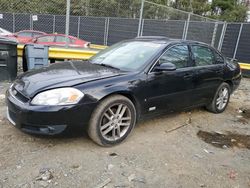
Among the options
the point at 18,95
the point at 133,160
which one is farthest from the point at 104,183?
the point at 18,95

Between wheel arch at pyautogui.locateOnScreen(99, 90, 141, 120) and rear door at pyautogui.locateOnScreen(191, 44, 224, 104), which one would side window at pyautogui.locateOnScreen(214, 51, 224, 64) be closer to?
rear door at pyautogui.locateOnScreen(191, 44, 224, 104)

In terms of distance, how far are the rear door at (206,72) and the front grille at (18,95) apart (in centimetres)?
302

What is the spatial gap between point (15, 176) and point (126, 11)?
997 cm

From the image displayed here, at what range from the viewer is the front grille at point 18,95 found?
358 centimetres

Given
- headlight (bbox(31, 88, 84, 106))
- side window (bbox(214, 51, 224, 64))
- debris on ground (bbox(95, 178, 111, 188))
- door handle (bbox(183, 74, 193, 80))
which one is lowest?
debris on ground (bbox(95, 178, 111, 188))

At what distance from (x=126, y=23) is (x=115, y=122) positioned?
12412 millimetres

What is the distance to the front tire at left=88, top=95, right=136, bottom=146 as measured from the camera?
3740 mm

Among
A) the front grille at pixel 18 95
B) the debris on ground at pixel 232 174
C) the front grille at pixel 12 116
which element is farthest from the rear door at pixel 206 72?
the front grille at pixel 12 116

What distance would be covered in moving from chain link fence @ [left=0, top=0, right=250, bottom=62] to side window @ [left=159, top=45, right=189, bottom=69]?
4673 mm

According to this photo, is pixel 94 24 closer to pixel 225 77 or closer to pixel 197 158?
pixel 225 77

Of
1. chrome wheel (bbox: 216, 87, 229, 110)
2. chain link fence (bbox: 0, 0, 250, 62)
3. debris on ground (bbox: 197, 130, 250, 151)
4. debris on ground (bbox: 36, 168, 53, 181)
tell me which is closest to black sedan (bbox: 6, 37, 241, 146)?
chrome wheel (bbox: 216, 87, 229, 110)

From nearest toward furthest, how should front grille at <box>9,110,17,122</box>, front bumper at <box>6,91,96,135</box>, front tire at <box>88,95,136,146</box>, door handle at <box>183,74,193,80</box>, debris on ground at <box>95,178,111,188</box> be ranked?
debris on ground at <box>95,178,111,188</box>
front bumper at <box>6,91,96,135</box>
front grille at <box>9,110,17,122</box>
front tire at <box>88,95,136,146</box>
door handle at <box>183,74,193,80</box>

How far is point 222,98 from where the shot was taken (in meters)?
6.01

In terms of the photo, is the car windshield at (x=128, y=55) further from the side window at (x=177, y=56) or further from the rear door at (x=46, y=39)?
the rear door at (x=46, y=39)
